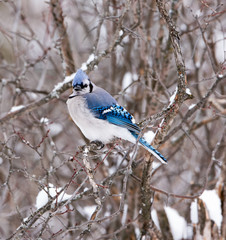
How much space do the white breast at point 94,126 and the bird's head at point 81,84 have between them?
0.37ft

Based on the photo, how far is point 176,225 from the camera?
448cm

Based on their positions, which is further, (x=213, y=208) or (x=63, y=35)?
(x=63, y=35)

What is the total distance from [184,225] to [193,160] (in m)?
A: 1.72

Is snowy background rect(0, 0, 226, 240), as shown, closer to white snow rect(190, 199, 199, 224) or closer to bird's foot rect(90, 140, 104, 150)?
white snow rect(190, 199, 199, 224)

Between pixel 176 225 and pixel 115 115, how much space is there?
1632mm

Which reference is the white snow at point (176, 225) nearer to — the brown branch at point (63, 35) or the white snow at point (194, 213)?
the white snow at point (194, 213)

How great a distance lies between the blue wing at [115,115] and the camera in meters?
3.64

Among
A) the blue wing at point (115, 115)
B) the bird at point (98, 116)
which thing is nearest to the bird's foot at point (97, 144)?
the bird at point (98, 116)

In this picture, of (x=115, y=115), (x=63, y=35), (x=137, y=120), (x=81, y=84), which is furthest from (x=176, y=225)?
(x=63, y=35)

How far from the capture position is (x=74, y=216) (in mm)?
4527

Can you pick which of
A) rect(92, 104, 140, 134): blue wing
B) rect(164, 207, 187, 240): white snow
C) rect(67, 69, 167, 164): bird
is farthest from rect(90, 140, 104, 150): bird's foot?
rect(164, 207, 187, 240): white snow

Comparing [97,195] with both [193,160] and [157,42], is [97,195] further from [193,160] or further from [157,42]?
[193,160]

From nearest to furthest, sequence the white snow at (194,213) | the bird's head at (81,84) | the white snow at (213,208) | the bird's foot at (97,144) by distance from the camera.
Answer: the bird's head at (81,84) < the bird's foot at (97,144) < the white snow at (213,208) < the white snow at (194,213)

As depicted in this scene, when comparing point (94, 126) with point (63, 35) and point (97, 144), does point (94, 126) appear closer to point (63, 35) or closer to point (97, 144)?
point (97, 144)
